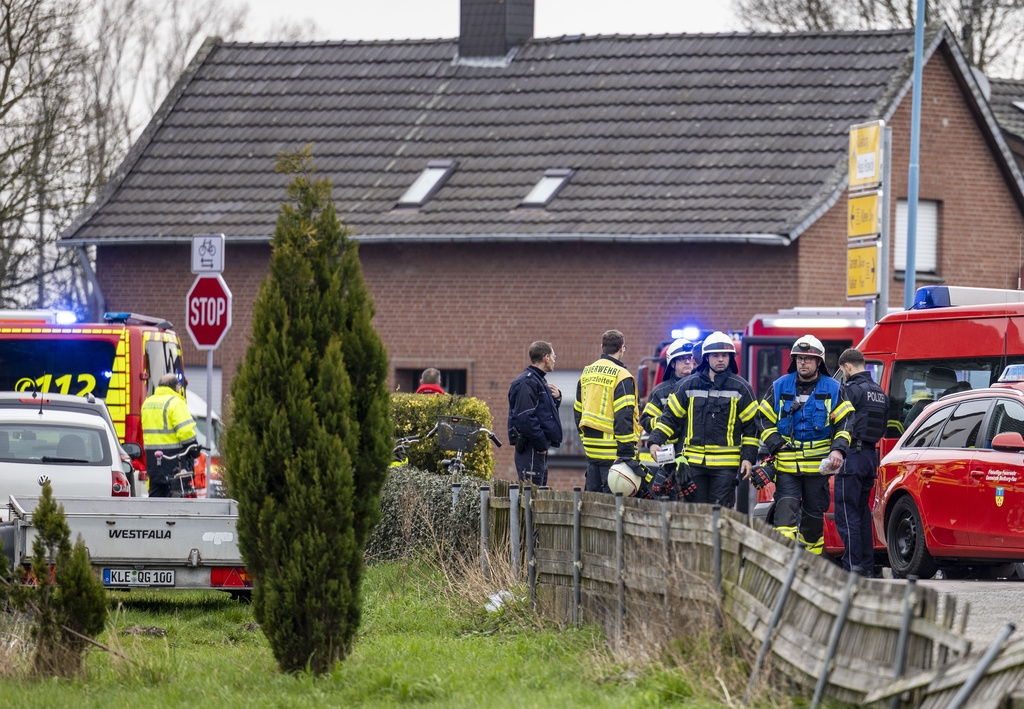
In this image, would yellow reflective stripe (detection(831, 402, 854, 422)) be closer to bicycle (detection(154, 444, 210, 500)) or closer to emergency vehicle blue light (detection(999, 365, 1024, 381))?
emergency vehicle blue light (detection(999, 365, 1024, 381))

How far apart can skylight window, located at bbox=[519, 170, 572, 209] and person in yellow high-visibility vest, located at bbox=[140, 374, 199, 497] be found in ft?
35.8

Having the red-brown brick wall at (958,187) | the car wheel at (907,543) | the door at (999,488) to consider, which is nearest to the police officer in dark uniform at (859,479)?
the car wheel at (907,543)

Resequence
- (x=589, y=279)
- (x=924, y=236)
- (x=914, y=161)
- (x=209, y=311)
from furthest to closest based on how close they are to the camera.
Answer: (x=924, y=236) < (x=589, y=279) < (x=914, y=161) < (x=209, y=311)

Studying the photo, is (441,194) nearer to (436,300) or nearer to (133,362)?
(436,300)

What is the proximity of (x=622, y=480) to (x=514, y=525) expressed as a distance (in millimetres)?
1495

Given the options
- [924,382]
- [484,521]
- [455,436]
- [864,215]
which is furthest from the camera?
[864,215]

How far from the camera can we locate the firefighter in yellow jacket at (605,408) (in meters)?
12.0

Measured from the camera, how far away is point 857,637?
20.5 ft

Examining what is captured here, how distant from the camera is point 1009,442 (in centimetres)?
1074

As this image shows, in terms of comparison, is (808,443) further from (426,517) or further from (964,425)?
(426,517)

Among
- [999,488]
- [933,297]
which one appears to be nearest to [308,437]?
[999,488]

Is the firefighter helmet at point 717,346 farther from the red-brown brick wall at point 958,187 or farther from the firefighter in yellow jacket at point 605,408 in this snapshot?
the red-brown brick wall at point 958,187

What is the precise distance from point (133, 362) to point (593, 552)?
8352mm

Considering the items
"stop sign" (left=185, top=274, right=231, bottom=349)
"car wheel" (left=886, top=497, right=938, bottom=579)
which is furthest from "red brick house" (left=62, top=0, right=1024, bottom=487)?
"car wheel" (left=886, top=497, right=938, bottom=579)
